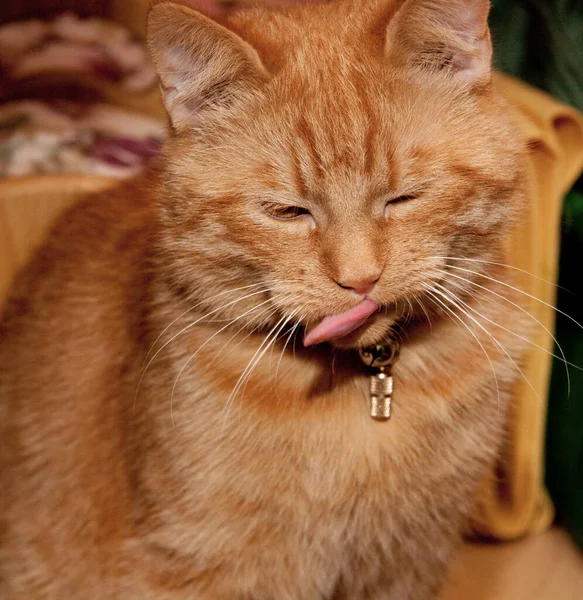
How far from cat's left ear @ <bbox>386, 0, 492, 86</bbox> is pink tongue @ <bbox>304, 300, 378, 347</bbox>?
0.29 metres

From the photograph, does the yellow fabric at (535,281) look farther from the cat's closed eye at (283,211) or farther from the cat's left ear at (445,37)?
the cat's closed eye at (283,211)

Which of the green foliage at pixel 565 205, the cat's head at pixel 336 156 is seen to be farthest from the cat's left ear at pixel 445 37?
the green foliage at pixel 565 205

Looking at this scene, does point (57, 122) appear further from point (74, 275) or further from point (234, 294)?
point (234, 294)

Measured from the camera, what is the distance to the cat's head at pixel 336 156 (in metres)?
0.82

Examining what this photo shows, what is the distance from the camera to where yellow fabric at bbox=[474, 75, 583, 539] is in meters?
1.31

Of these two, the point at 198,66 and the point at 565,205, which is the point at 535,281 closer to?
the point at 565,205

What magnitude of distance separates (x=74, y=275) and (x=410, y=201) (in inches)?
25.5

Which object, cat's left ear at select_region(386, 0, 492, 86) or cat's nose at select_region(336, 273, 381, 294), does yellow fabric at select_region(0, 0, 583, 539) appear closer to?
cat's left ear at select_region(386, 0, 492, 86)

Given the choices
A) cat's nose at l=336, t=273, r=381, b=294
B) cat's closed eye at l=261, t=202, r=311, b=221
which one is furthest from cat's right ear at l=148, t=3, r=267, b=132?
cat's nose at l=336, t=273, r=381, b=294

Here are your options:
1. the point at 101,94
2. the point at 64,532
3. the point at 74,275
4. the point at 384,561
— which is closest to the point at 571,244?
the point at 384,561

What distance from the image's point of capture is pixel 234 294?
3.08 feet

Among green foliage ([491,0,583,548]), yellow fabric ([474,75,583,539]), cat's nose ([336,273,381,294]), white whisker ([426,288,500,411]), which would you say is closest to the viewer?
cat's nose ([336,273,381,294])

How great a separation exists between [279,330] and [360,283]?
14 cm

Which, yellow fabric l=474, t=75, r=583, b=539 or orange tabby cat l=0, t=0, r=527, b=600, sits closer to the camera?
orange tabby cat l=0, t=0, r=527, b=600
